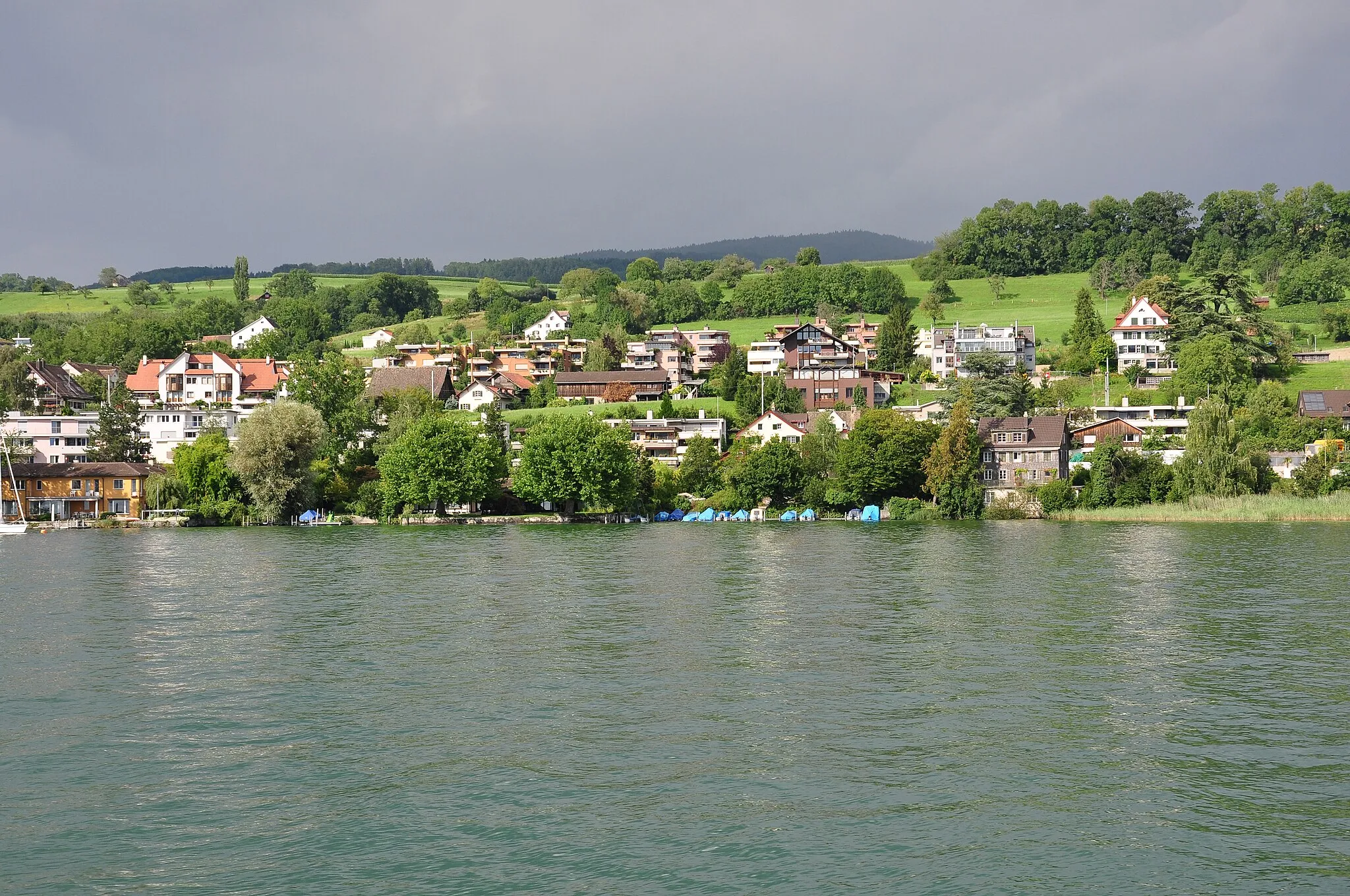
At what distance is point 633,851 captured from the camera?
564 inches

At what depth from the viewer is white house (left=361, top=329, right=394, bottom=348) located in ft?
474

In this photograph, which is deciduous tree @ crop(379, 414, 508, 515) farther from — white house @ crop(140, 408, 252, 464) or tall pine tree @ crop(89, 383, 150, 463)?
white house @ crop(140, 408, 252, 464)

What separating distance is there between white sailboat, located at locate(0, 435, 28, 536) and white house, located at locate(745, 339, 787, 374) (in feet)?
200

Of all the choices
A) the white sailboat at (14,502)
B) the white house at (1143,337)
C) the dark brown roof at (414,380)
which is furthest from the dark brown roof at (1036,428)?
the white sailboat at (14,502)

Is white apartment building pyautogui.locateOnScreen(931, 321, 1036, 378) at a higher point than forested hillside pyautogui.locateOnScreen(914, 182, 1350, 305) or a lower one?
lower

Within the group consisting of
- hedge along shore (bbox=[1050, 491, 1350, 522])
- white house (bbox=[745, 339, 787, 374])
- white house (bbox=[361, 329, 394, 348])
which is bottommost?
hedge along shore (bbox=[1050, 491, 1350, 522])

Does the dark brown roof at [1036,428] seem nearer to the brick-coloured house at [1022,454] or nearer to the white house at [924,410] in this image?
the brick-coloured house at [1022,454]

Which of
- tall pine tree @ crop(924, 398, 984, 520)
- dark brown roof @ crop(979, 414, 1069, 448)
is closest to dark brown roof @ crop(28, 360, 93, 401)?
tall pine tree @ crop(924, 398, 984, 520)

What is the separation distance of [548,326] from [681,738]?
433ft

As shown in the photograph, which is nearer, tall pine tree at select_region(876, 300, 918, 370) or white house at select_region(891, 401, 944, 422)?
white house at select_region(891, 401, 944, 422)

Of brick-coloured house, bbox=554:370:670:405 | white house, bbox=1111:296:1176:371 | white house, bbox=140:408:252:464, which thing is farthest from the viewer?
brick-coloured house, bbox=554:370:670:405

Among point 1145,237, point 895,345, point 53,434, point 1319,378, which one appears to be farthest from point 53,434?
point 1145,237

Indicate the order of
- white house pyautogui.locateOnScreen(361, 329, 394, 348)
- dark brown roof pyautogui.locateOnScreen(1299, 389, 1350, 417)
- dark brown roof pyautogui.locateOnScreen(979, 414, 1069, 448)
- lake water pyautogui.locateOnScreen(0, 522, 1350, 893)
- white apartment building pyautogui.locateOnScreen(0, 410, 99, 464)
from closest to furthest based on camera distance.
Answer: lake water pyautogui.locateOnScreen(0, 522, 1350, 893) < dark brown roof pyautogui.locateOnScreen(979, 414, 1069, 448) < dark brown roof pyautogui.locateOnScreen(1299, 389, 1350, 417) < white apartment building pyautogui.locateOnScreen(0, 410, 99, 464) < white house pyautogui.locateOnScreen(361, 329, 394, 348)

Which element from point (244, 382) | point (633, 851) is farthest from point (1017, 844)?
point (244, 382)
